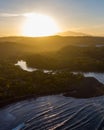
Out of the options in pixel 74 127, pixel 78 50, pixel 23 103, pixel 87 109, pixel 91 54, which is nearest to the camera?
pixel 74 127

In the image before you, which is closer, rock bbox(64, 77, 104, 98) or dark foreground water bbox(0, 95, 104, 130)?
dark foreground water bbox(0, 95, 104, 130)

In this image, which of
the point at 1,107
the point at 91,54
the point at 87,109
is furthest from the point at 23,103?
the point at 91,54

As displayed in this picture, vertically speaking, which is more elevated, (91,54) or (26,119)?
(91,54)

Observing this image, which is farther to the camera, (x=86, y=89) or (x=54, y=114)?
(x=86, y=89)

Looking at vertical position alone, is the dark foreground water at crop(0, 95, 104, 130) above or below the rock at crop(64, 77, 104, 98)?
below

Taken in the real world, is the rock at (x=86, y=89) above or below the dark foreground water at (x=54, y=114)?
above

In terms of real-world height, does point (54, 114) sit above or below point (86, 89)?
below

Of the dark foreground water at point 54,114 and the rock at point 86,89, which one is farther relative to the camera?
the rock at point 86,89

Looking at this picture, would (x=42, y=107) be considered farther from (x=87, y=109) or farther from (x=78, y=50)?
(x=78, y=50)
